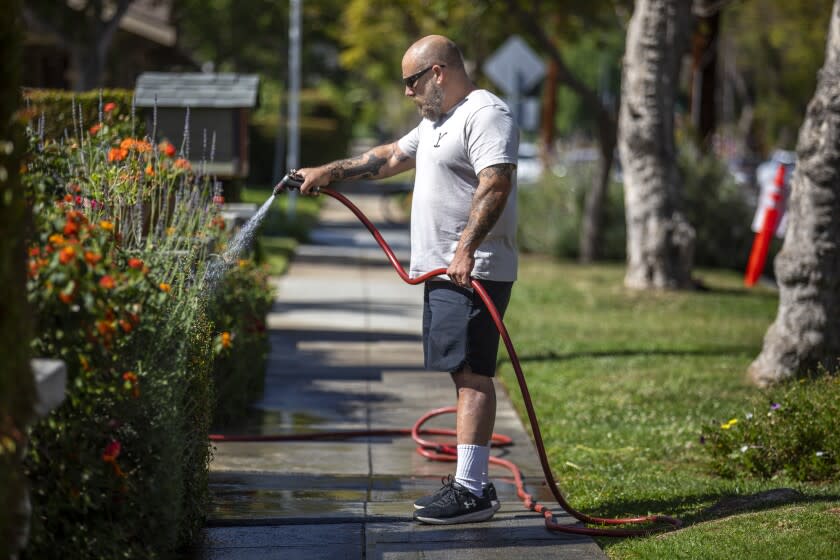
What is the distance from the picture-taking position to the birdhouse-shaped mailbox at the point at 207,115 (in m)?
9.91

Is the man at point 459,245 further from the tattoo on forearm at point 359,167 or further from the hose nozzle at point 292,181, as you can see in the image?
the hose nozzle at point 292,181

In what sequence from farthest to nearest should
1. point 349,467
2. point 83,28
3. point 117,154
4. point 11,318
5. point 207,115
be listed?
point 83,28 → point 207,115 → point 349,467 → point 117,154 → point 11,318

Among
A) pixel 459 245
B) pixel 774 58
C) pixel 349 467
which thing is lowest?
pixel 349 467

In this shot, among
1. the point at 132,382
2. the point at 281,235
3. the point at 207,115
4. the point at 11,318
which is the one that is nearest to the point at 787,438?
the point at 132,382

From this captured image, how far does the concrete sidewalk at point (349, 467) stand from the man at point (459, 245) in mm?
247

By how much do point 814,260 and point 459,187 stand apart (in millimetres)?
3814

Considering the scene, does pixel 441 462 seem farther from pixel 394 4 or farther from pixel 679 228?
pixel 394 4

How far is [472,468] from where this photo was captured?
17.1ft

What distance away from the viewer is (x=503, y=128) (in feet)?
16.6

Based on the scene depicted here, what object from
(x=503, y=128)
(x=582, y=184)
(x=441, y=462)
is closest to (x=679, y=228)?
(x=582, y=184)

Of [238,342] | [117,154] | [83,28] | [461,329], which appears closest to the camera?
[461,329]

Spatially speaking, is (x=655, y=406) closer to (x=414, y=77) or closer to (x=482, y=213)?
(x=482, y=213)

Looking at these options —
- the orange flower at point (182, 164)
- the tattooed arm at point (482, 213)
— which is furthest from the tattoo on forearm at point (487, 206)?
the orange flower at point (182, 164)

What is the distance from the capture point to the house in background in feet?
79.3
